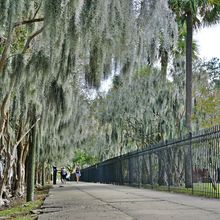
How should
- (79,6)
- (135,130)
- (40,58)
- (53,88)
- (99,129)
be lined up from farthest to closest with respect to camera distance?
1. (99,129)
2. (135,130)
3. (53,88)
4. (40,58)
5. (79,6)

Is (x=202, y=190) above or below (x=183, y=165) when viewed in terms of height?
below

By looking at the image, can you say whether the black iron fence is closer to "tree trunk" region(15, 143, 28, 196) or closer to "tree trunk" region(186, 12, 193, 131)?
"tree trunk" region(186, 12, 193, 131)

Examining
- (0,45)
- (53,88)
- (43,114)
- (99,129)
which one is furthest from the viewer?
(99,129)

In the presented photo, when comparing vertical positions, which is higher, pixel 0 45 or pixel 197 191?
pixel 0 45

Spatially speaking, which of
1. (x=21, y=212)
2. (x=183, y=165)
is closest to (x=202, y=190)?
(x=183, y=165)

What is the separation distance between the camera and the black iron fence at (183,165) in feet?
36.9

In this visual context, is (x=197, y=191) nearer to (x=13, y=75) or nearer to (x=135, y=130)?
(x=13, y=75)

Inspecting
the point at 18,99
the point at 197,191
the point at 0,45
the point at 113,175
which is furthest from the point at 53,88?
the point at 113,175

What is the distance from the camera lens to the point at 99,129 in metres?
33.0

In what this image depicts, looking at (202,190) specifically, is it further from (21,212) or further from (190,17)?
(190,17)

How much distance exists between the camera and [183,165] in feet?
45.4

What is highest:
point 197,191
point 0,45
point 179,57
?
point 179,57

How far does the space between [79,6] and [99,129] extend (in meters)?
26.5

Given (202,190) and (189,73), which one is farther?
(189,73)
